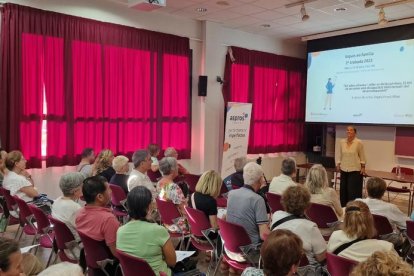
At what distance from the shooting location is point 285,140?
966 centimetres

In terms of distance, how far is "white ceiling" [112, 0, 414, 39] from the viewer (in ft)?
21.4

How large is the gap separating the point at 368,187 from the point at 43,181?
15.9 ft

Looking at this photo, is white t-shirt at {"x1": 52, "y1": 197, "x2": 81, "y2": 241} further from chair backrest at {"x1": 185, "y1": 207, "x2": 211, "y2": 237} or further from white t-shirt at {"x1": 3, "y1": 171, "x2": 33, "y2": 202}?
white t-shirt at {"x1": 3, "y1": 171, "x2": 33, "y2": 202}

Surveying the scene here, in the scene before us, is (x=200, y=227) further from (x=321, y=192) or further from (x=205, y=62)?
(x=205, y=62)

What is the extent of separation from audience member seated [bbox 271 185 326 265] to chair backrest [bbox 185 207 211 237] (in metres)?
0.72

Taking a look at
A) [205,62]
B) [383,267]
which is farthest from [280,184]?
[205,62]

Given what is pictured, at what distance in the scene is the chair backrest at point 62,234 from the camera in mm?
2825

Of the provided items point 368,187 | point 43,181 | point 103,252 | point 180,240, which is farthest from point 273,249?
point 43,181

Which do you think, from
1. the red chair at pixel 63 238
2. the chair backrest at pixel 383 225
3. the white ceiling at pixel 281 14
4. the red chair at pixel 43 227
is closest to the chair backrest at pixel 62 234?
the red chair at pixel 63 238

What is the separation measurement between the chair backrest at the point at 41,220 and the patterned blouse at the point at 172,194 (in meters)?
1.14

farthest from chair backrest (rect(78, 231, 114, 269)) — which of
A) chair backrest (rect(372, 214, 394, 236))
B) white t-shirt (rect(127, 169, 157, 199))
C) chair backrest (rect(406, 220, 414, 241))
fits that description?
chair backrest (rect(406, 220, 414, 241))

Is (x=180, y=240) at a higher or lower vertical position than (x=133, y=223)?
lower

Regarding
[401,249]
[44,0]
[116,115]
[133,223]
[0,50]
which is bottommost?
[401,249]

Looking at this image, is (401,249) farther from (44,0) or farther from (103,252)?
(44,0)
